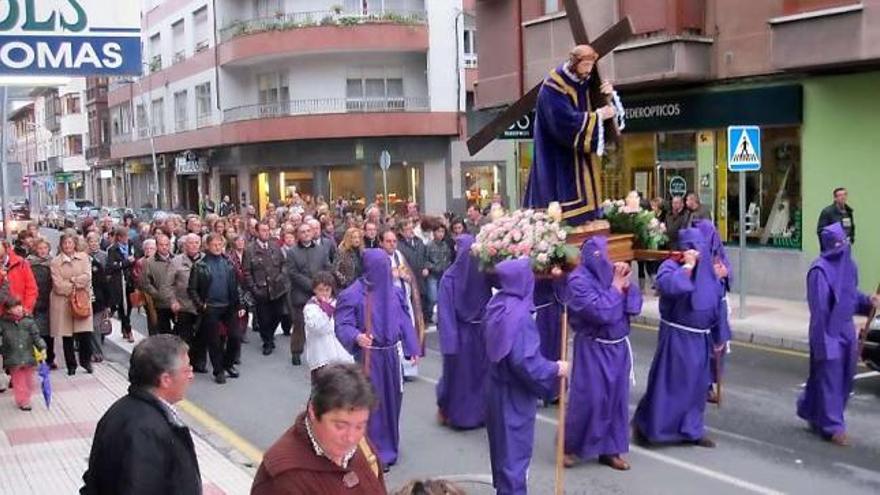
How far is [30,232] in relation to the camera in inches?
516

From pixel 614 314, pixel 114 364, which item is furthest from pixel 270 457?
pixel 114 364

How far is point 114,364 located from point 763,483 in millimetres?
8710

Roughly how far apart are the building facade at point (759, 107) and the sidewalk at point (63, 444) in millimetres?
9402

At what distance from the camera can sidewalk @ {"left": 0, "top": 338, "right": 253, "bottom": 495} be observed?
7.46 metres

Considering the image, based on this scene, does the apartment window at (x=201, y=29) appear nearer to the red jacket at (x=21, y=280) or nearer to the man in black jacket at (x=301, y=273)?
the man in black jacket at (x=301, y=273)

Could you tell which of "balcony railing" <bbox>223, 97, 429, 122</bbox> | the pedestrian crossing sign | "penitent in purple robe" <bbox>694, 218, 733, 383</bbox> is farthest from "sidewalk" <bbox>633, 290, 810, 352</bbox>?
"balcony railing" <bbox>223, 97, 429, 122</bbox>

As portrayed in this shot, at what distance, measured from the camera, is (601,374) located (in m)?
7.86

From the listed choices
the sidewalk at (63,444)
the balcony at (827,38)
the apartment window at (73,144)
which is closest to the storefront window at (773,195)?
the balcony at (827,38)

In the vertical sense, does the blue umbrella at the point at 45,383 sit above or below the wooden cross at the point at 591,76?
below

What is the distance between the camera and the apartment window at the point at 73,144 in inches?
3130

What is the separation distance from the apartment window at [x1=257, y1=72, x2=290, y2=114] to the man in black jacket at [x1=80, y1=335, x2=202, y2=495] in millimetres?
35379

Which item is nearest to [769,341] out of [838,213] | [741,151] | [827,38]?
[741,151]

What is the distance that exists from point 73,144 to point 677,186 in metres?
70.7

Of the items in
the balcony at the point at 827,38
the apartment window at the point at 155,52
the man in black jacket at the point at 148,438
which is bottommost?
the man in black jacket at the point at 148,438
